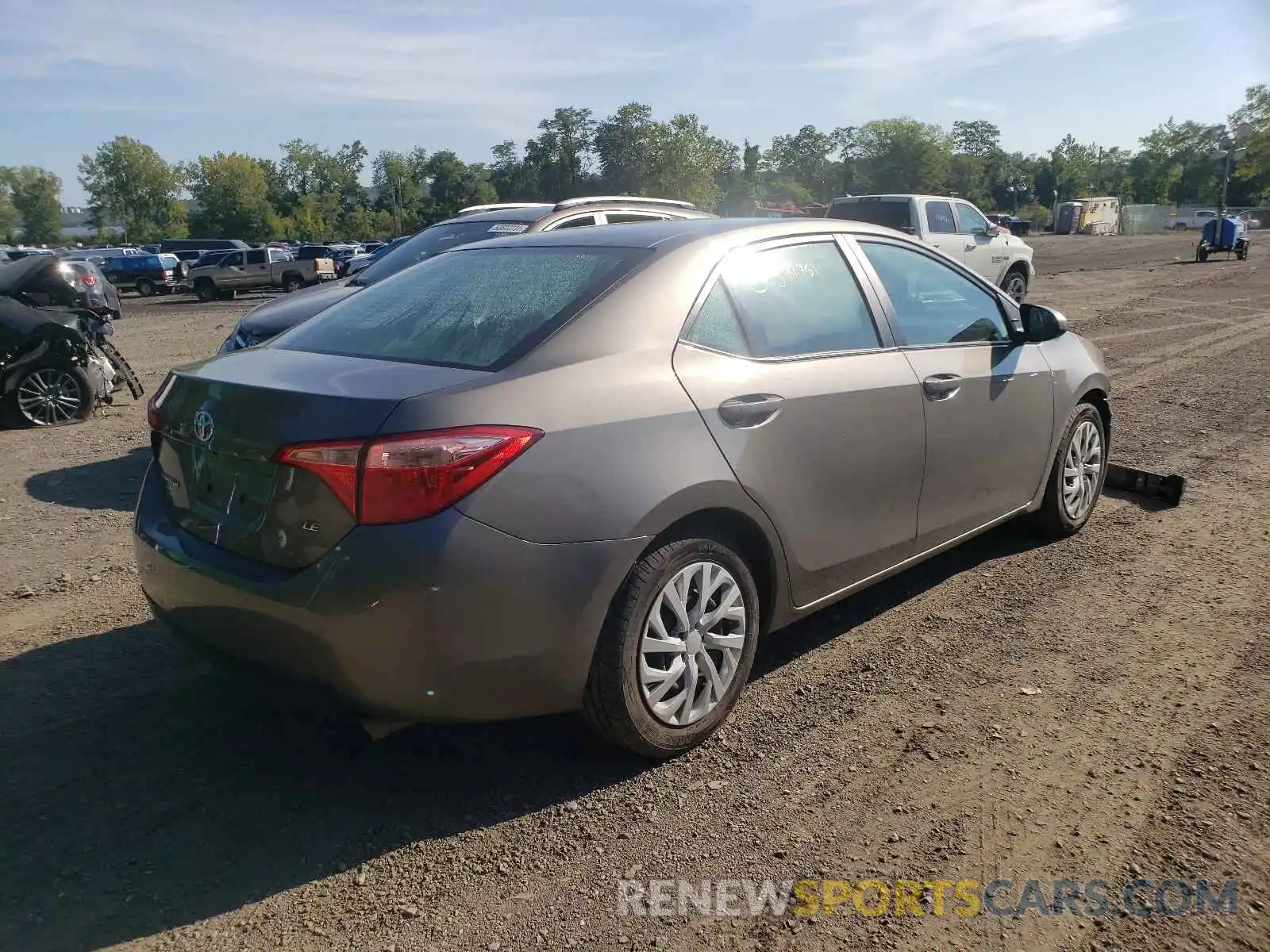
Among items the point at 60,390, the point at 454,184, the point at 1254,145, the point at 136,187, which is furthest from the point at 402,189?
the point at 60,390

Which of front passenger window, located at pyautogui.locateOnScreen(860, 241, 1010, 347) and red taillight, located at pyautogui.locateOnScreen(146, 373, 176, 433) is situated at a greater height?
front passenger window, located at pyautogui.locateOnScreen(860, 241, 1010, 347)

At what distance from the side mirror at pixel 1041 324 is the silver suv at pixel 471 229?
3376 mm

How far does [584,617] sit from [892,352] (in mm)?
1894

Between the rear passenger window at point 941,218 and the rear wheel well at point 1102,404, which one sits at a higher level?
the rear passenger window at point 941,218

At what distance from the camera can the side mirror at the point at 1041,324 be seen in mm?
4672

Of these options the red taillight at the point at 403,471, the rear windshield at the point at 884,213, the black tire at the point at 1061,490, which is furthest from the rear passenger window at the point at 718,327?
the rear windshield at the point at 884,213

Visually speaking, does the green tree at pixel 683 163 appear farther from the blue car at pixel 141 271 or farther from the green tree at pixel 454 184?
the blue car at pixel 141 271

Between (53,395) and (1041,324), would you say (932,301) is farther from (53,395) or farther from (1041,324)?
(53,395)

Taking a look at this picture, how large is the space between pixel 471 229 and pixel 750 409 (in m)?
6.00

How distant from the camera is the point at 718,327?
337 centimetres

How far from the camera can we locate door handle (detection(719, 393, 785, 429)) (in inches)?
127

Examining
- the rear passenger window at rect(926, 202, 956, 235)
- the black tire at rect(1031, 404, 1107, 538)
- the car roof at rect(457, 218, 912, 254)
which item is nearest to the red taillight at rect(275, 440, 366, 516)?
the car roof at rect(457, 218, 912, 254)

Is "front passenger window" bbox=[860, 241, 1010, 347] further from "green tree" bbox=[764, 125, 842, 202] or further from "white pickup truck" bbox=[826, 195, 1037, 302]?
"green tree" bbox=[764, 125, 842, 202]

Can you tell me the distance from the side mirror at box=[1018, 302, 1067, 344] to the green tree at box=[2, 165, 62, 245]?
13280 centimetres
